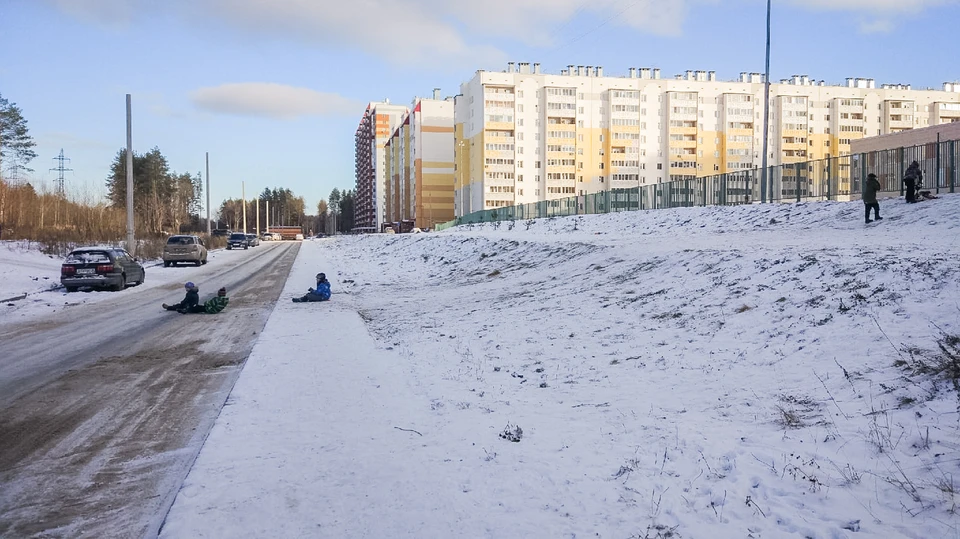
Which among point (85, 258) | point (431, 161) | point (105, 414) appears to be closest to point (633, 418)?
point (105, 414)

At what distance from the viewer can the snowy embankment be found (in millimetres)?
3684

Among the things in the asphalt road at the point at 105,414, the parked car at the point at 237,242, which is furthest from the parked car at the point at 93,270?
the parked car at the point at 237,242

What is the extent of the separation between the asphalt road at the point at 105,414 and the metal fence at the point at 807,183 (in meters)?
24.0

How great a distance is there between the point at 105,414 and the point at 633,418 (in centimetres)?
517

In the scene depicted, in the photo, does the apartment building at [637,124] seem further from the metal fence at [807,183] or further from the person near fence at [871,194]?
the person near fence at [871,194]

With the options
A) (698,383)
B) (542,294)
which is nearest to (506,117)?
(542,294)

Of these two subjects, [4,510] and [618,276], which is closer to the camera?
[4,510]

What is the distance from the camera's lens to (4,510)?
12.4 feet

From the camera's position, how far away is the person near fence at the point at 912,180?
19.1 metres

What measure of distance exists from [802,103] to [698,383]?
358 ft

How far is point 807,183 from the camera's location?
28000 mm

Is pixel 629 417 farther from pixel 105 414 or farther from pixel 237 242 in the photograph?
pixel 237 242

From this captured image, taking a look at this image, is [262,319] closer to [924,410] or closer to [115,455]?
[115,455]

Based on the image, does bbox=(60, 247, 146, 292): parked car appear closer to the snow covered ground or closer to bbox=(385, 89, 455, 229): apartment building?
the snow covered ground
